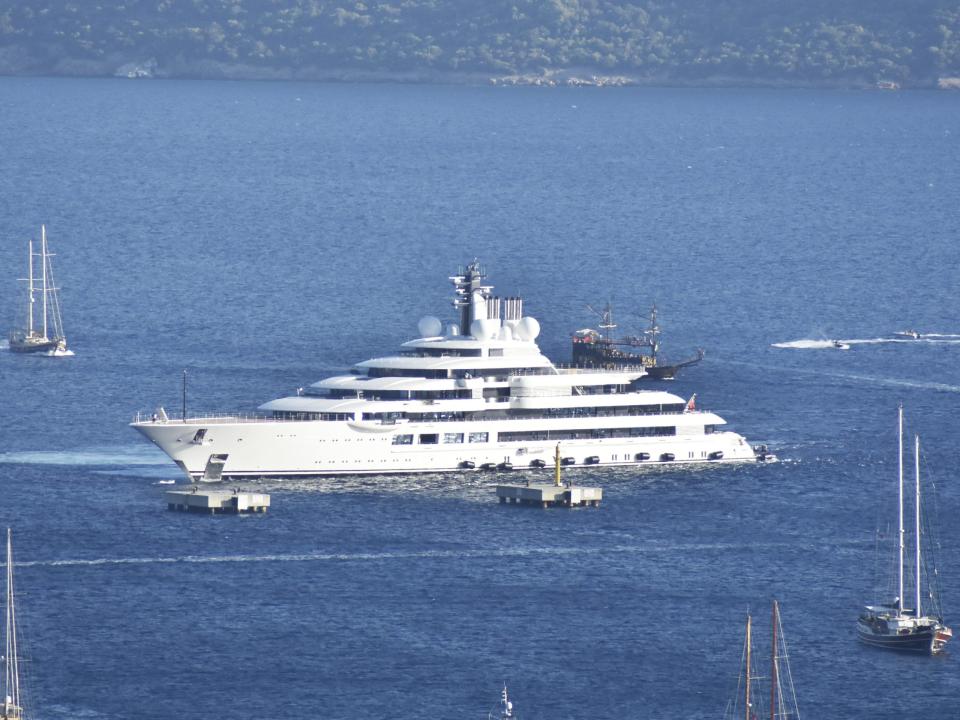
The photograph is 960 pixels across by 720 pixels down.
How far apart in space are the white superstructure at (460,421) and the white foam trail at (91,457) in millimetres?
3588

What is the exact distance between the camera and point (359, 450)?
181500 mm

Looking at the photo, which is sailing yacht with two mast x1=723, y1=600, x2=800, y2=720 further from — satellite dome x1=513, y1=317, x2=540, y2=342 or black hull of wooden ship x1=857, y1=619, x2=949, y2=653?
satellite dome x1=513, y1=317, x2=540, y2=342

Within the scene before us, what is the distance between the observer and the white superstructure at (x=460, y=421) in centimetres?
17938

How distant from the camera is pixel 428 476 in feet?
600

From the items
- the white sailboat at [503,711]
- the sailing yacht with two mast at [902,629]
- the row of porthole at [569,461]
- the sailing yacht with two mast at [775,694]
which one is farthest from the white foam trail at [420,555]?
the white sailboat at [503,711]

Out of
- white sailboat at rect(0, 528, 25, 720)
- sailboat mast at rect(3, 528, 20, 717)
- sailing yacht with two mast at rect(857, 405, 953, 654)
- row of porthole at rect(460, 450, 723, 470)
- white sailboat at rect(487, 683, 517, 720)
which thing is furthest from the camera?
row of porthole at rect(460, 450, 723, 470)

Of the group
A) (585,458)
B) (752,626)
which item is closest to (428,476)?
(585,458)

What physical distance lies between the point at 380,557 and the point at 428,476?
24832mm

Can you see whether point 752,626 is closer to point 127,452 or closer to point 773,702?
point 773,702

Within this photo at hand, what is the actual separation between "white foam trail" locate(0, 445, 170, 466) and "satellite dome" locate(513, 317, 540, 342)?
24.9 m

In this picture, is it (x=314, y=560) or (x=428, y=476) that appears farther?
(x=428, y=476)

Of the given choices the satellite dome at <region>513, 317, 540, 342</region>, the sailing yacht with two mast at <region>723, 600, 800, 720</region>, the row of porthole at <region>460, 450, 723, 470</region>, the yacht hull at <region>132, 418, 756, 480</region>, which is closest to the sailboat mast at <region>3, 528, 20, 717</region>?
the sailing yacht with two mast at <region>723, 600, 800, 720</region>

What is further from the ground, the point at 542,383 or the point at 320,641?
the point at 542,383

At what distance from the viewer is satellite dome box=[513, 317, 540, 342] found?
192500 millimetres
